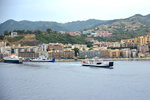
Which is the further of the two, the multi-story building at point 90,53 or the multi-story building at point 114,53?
the multi-story building at point 114,53

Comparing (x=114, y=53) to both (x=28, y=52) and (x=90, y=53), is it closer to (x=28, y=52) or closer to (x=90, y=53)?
(x=90, y=53)

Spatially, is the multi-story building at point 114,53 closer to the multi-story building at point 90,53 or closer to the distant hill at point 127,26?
the multi-story building at point 90,53

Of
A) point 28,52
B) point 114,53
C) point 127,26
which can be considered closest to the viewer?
point 28,52

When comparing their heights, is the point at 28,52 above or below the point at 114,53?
above

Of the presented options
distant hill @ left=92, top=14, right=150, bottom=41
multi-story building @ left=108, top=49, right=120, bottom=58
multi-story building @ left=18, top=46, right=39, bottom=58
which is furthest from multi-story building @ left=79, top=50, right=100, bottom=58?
distant hill @ left=92, top=14, right=150, bottom=41

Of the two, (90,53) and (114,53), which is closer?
(90,53)

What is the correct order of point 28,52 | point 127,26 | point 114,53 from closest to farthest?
point 28,52
point 114,53
point 127,26

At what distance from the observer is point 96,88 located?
842 inches

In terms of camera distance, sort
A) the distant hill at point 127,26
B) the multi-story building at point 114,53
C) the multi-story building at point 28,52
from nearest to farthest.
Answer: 1. the multi-story building at point 114,53
2. the multi-story building at point 28,52
3. the distant hill at point 127,26

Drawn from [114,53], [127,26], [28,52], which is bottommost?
[114,53]

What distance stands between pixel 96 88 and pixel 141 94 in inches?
156

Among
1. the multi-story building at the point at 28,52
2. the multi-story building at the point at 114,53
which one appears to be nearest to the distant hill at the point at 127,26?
the multi-story building at the point at 114,53

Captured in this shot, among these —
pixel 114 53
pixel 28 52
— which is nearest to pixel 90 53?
pixel 114 53

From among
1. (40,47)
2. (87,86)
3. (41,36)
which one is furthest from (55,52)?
(87,86)
